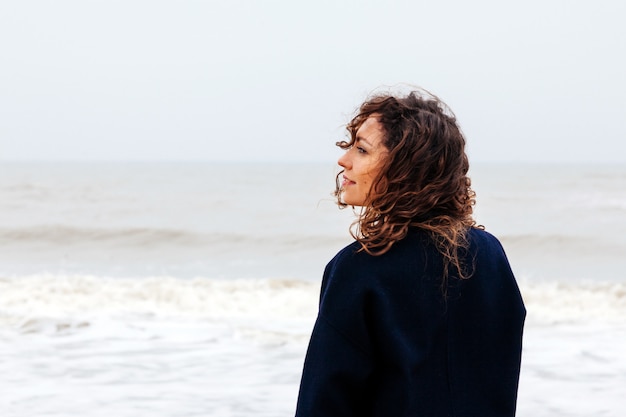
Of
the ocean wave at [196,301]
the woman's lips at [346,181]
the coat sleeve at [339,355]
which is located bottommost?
the ocean wave at [196,301]

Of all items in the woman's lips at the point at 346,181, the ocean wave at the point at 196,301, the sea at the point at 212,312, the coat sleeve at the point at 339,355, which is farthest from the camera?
the ocean wave at the point at 196,301

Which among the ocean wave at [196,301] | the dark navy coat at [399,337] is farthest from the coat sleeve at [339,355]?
the ocean wave at [196,301]

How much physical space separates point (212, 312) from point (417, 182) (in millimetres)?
6362

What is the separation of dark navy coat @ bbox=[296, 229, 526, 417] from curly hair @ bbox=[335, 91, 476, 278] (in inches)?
1.0

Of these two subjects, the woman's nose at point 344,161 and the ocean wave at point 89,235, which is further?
the ocean wave at point 89,235

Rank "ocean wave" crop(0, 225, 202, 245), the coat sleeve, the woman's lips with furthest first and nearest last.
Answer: "ocean wave" crop(0, 225, 202, 245), the woman's lips, the coat sleeve

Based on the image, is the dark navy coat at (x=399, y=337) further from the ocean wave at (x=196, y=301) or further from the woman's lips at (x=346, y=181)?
the ocean wave at (x=196, y=301)

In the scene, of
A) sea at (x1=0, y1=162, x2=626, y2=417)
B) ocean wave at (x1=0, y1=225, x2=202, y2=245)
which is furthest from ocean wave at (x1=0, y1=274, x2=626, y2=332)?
ocean wave at (x1=0, y1=225, x2=202, y2=245)

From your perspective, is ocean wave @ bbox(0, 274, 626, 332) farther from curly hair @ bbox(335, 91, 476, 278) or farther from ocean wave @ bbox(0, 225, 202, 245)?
ocean wave @ bbox(0, 225, 202, 245)

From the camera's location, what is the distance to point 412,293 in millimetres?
1385

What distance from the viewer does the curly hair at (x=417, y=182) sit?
1408 millimetres

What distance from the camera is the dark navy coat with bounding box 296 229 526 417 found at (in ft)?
4.48

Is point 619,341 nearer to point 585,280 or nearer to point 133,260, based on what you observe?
point 585,280

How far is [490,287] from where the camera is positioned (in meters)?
1.45
